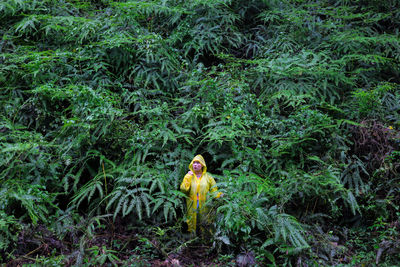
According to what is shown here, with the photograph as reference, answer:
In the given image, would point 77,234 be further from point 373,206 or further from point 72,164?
point 373,206

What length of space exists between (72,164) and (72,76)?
2.26 meters

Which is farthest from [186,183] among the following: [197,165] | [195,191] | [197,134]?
[197,134]

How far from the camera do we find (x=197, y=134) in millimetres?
6742

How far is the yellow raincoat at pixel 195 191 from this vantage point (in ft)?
18.7

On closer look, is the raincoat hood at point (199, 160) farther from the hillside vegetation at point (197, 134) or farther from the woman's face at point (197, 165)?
the hillside vegetation at point (197, 134)

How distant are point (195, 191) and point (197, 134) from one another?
1374 mm

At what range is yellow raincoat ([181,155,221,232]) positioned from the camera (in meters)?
5.71

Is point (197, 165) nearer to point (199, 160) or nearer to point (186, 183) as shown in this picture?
point (199, 160)

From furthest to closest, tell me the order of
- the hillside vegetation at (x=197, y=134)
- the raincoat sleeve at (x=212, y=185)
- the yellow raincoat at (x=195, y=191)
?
the yellow raincoat at (x=195, y=191)
the raincoat sleeve at (x=212, y=185)
the hillside vegetation at (x=197, y=134)

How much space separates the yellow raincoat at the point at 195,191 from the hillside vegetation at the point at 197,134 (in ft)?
0.63

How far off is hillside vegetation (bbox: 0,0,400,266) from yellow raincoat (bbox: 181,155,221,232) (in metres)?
0.19

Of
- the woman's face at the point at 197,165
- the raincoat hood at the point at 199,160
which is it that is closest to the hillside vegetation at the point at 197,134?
the raincoat hood at the point at 199,160

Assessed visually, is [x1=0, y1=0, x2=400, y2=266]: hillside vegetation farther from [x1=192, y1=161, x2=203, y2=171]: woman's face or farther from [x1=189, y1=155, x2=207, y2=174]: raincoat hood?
[x1=192, y1=161, x2=203, y2=171]: woman's face

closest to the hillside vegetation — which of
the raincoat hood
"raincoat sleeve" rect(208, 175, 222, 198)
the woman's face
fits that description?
"raincoat sleeve" rect(208, 175, 222, 198)
